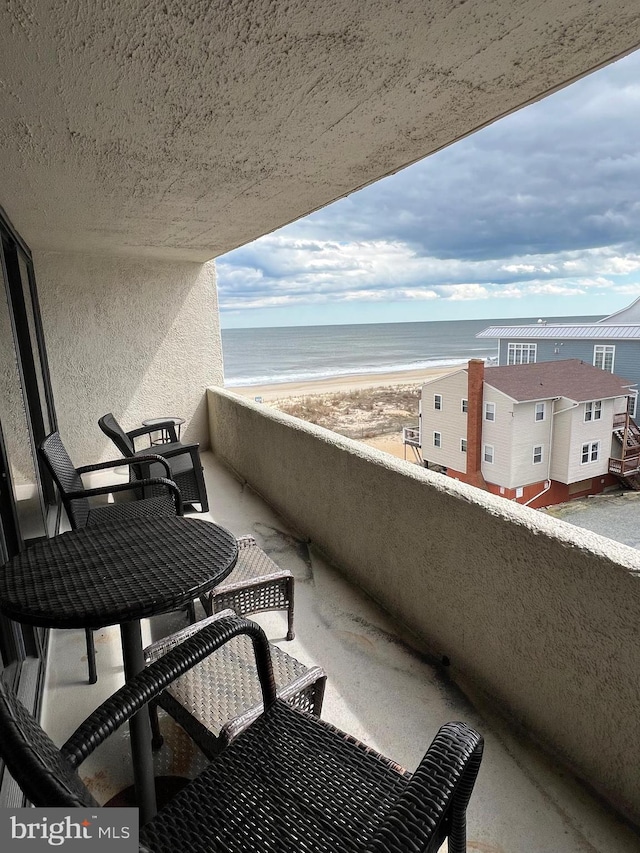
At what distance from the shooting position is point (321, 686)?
150cm

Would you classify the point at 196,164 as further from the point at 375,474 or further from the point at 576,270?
the point at 576,270

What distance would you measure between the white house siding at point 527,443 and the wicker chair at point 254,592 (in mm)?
9158

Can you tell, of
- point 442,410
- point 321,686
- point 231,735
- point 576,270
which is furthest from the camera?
point 576,270

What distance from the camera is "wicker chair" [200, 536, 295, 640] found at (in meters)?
2.01

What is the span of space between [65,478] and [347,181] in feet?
6.74

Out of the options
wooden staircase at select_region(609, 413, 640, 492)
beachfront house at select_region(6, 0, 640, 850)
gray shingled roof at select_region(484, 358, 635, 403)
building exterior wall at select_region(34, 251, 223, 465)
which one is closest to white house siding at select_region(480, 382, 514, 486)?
gray shingled roof at select_region(484, 358, 635, 403)

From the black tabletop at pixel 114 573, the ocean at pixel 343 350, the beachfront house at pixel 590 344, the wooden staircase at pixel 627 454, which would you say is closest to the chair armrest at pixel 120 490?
the black tabletop at pixel 114 573

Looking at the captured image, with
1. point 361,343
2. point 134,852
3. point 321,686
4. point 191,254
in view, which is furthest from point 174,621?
point 361,343

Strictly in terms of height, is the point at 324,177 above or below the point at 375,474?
above

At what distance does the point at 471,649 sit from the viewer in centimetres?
187

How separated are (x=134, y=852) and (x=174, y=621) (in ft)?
6.54

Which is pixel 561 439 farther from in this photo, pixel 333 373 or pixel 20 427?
pixel 333 373

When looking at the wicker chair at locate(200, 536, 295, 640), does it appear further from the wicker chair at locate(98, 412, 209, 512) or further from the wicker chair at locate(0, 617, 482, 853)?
the wicker chair at locate(98, 412, 209, 512)

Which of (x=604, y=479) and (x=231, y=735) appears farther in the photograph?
(x=604, y=479)
